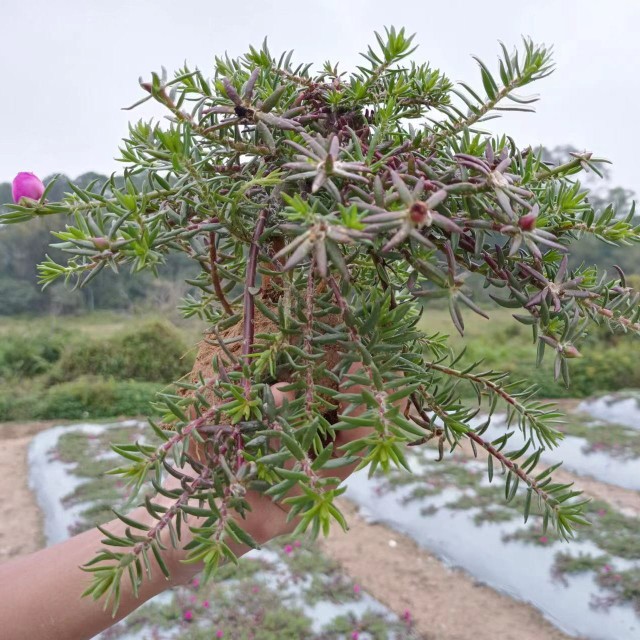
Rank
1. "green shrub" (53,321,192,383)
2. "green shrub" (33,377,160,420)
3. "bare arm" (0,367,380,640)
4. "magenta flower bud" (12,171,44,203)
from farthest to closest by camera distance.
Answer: "green shrub" (53,321,192,383)
"green shrub" (33,377,160,420)
"bare arm" (0,367,380,640)
"magenta flower bud" (12,171,44,203)

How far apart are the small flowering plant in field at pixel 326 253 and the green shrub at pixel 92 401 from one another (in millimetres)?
7101

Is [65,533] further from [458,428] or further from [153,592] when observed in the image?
[458,428]

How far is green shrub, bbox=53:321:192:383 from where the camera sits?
8.84 metres

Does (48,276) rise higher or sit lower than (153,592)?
higher

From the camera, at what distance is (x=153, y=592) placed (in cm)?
85

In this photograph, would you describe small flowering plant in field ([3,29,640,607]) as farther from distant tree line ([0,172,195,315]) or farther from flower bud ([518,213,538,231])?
distant tree line ([0,172,195,315])

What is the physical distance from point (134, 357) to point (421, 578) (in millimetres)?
6351

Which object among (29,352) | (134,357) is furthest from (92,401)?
(29,352)

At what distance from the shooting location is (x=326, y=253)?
1.40 feet

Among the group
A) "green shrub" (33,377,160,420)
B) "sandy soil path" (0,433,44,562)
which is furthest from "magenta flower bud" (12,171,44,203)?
"green shrub" (33,377,160,420)

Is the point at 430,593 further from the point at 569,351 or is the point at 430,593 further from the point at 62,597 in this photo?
the point at 569,351

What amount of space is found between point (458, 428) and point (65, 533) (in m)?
4.23

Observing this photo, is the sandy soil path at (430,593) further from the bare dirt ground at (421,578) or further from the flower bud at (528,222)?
the flower bud at (528,222)

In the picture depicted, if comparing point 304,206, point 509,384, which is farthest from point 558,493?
point 304,206
